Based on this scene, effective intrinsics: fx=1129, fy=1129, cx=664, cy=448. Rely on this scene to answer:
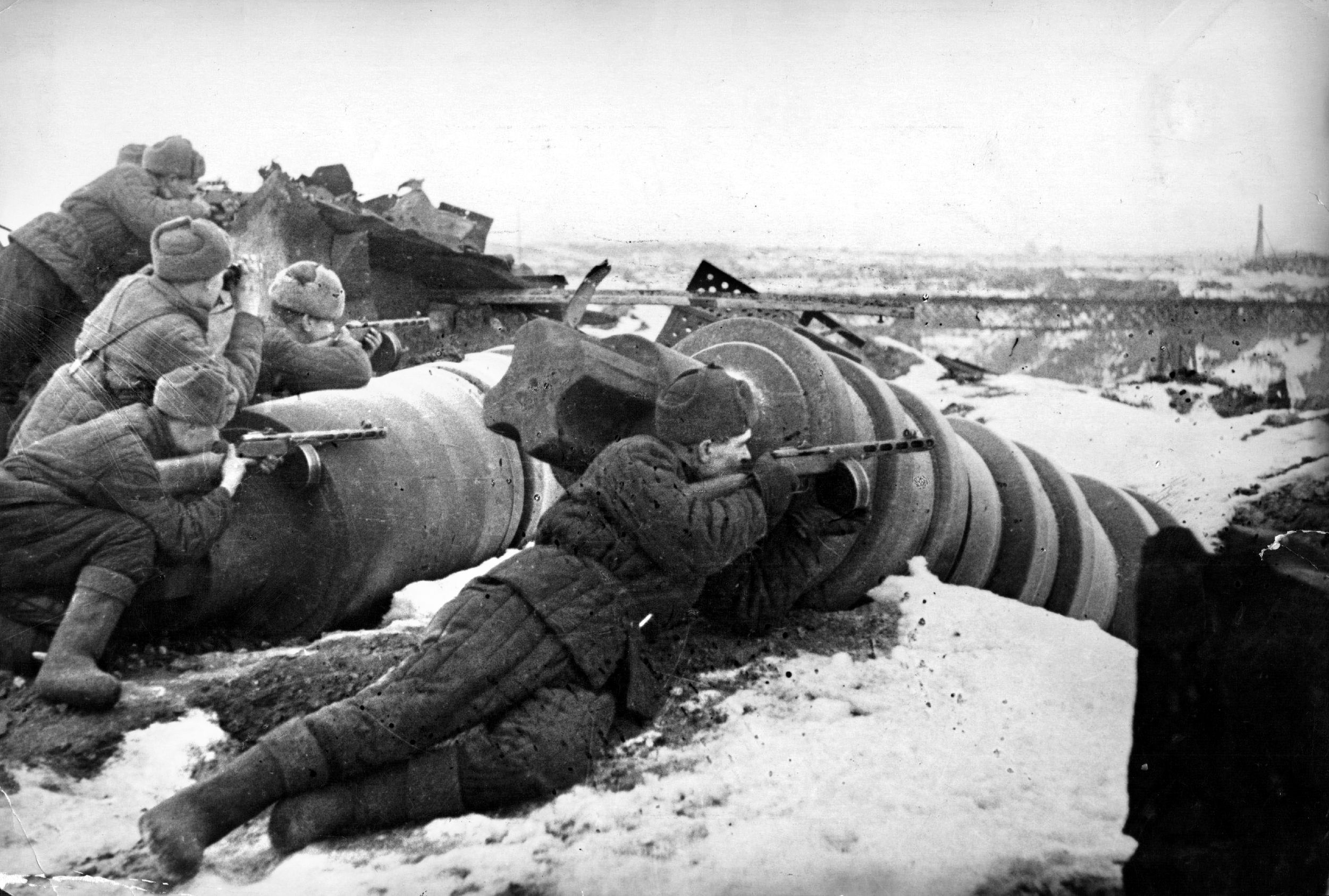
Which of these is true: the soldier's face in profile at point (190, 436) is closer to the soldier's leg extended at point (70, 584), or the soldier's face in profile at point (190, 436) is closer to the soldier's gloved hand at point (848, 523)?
the soldier's leg extended at point (70, 584)

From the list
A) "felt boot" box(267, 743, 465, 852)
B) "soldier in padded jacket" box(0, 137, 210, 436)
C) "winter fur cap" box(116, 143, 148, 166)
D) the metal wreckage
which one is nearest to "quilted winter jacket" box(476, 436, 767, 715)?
the metal wreckage

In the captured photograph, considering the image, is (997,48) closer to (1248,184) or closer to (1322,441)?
(1248,184)

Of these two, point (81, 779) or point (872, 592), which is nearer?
point (81, 779)

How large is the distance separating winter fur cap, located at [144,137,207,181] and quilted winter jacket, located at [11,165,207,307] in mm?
25

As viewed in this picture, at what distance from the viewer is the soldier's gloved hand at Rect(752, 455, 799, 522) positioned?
7.47 feet

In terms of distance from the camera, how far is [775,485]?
228 centimetres

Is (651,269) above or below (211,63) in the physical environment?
below

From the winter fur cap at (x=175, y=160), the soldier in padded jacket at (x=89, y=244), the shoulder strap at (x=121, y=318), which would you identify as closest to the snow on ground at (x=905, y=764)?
the shoulder strap at (x=121, y=318)

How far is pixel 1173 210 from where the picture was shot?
91.0 inches

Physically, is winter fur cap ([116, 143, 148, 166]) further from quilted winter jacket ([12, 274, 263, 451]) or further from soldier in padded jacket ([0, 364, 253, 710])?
soldier in padded jacket ([0, 364, 253, 710])

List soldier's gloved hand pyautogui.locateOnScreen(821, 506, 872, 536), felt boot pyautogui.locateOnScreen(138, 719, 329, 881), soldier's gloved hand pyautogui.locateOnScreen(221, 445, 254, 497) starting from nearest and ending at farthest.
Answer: felt boot pyautogui.locateOnScreen(138, 719, 329, 881)
soldier's gloved hand pyautogui.locateOnScreen(221, 445, 254, 497)
soldier's gloved hand pyautogui.locateOnScreen(821, 506, 872, 536)

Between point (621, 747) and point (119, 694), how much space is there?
38.2 inches

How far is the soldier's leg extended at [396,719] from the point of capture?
209 cm

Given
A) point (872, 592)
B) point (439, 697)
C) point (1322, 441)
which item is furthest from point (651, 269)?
point (1322, 441)
